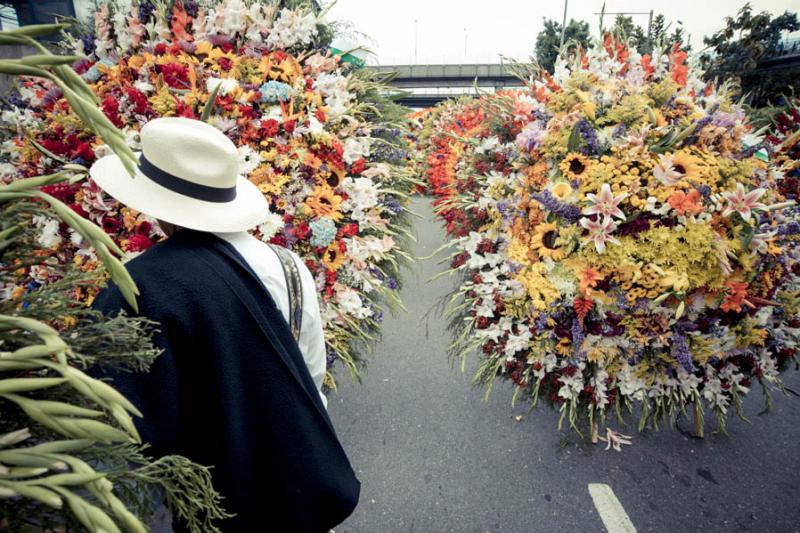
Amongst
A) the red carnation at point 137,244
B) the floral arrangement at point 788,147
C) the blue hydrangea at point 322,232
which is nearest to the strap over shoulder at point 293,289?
the blue hydrangea at point 322,232

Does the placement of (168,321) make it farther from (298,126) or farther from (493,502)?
(493,502)

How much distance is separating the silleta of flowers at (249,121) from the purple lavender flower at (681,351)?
1717 millimetres

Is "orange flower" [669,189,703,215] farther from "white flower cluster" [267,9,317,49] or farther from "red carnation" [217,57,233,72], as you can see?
"red carnation" [217,57,233,72]

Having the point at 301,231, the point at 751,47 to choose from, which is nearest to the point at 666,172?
the point at 301,231

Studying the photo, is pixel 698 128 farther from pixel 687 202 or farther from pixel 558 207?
pixel 558 207

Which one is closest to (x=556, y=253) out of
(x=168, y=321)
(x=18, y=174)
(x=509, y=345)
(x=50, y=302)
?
(x=509, y=345)

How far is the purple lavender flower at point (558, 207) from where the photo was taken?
2230mm

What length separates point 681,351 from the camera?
220 cm

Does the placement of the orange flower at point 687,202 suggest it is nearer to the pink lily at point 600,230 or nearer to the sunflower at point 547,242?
the pink lily at point 600,230

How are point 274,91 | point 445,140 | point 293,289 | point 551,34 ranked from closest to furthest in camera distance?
point 293,289, point 274,91, point 445,140, point 551,34

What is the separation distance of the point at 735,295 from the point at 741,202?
0.50 m

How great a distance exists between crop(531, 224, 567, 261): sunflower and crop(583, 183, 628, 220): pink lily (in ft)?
0.68

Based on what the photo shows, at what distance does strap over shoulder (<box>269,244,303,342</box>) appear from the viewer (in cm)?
159

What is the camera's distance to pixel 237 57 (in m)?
2.43
